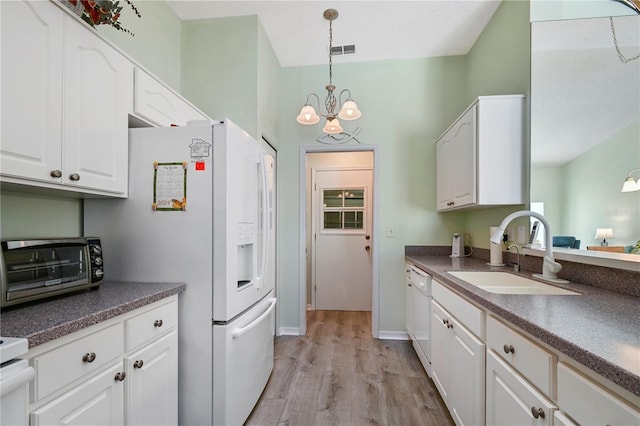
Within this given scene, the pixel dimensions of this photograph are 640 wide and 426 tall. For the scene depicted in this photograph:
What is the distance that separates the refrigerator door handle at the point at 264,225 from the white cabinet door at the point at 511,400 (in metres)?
1.28

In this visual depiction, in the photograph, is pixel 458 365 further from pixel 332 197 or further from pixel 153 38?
pixel 153 38

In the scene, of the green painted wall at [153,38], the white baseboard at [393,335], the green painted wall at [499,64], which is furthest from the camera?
the white baseboard at [393,335]

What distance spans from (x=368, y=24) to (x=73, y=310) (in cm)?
285

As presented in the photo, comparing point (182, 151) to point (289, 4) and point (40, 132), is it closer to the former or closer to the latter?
point (40, 132)

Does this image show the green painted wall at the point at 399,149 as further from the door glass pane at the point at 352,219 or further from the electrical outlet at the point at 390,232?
the door glass pane at the point at 352,219

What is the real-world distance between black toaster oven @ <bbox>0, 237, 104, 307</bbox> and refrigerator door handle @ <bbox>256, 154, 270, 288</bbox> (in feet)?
2.75

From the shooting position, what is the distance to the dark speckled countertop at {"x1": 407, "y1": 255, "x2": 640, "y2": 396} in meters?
0.65

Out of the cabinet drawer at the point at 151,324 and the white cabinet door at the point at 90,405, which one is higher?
the cabinet drawer at the point at 151,324

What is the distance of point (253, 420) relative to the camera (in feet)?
5.76

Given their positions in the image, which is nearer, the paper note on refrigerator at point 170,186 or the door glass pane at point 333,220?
the paper note on refrigerator at point 170,186

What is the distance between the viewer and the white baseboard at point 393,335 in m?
3.02

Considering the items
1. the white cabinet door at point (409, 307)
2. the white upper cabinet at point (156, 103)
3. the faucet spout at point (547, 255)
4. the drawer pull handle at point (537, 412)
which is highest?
the white upper cabinet at point (156, 103)

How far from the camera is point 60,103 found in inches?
45.8

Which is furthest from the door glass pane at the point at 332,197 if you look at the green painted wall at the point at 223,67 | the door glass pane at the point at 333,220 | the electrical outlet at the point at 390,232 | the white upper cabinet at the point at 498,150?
the white upper cabinet at the point at 498,150
